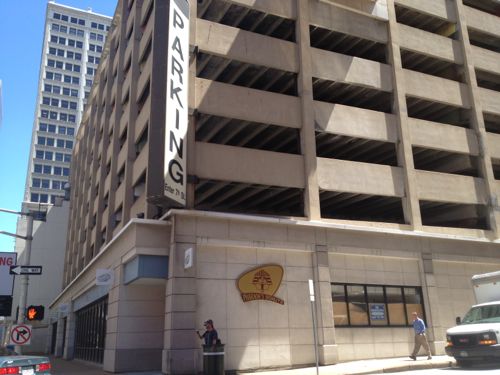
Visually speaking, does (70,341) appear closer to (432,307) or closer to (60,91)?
(432,307)

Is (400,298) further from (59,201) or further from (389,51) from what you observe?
(59,201)

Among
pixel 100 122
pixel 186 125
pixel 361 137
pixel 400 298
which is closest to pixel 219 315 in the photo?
pixel 186 125

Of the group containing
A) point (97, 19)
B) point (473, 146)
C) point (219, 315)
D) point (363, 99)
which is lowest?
point (219, 315)

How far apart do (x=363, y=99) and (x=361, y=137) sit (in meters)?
3.89

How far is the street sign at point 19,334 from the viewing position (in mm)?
16031

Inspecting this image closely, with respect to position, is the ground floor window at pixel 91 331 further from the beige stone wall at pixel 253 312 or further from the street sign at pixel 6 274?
the beige stone wall at pixel 253 312

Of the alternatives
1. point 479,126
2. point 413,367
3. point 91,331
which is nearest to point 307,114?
point 479,126

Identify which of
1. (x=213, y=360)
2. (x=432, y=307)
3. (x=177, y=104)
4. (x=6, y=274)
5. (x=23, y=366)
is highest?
(x=177, y=104)

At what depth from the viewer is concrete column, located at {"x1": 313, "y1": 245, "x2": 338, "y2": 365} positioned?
1966cm

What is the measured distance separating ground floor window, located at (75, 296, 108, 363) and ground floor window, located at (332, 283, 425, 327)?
11.1m

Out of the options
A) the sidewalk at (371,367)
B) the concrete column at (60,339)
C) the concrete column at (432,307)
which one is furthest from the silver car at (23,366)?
the concrete column at (60,339)

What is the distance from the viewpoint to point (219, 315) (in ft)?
60.9

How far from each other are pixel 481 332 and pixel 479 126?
1598cm

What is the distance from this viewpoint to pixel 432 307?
22.9 metres
